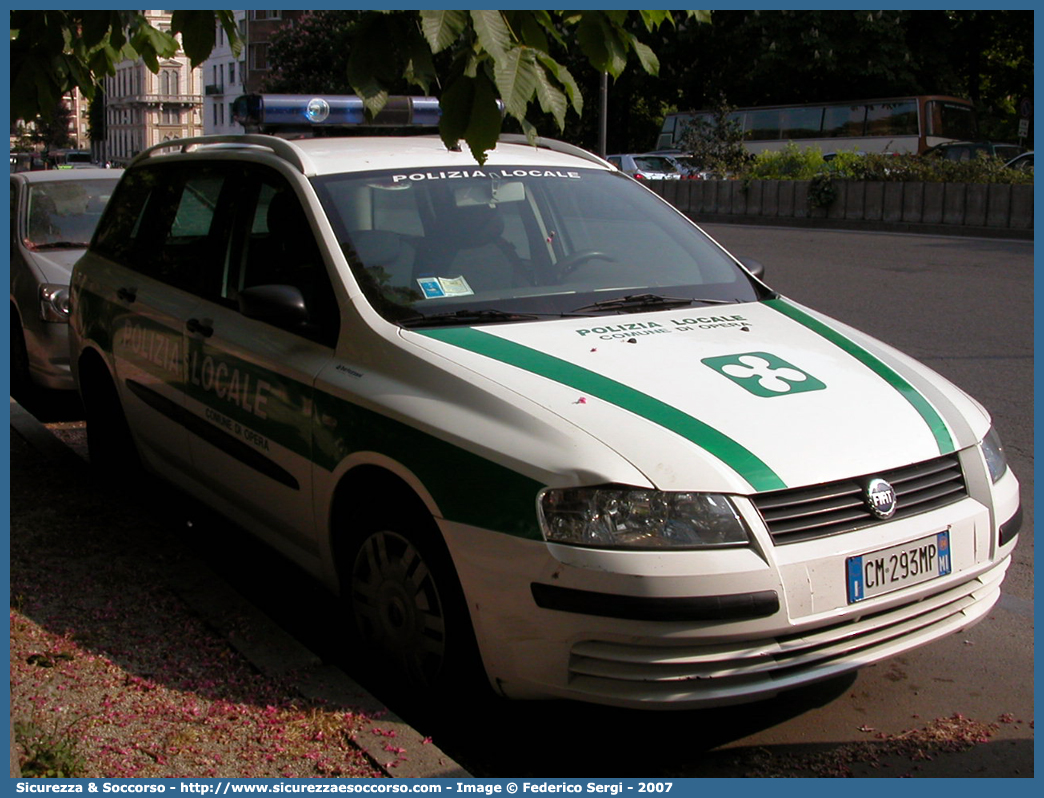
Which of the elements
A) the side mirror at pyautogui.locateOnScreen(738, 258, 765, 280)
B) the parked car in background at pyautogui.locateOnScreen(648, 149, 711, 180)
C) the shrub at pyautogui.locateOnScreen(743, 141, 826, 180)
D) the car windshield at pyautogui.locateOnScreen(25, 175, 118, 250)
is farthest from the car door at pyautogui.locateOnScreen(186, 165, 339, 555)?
the parked car in background at pyautogui.locateOnScreen(648, 149, 711, 180)

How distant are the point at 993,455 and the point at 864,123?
3829 centimetres

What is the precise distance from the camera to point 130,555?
4973mm

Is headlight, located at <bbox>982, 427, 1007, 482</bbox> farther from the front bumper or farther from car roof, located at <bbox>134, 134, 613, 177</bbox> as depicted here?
car roof, located at <bbox>134, 134, 613, 177</bbox>

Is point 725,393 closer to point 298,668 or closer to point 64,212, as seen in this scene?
point 298,668

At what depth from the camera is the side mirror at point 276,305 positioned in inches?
161

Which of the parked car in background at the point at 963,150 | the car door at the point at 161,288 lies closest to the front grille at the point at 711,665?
the car door at the point at 161,288

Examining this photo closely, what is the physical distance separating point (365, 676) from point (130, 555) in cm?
141

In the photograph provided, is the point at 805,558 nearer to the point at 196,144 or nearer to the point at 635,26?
the point at 635,26

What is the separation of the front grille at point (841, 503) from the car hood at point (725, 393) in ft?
0.12

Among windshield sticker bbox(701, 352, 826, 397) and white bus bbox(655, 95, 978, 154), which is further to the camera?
white bus bbox(655, 95, 978, 154)

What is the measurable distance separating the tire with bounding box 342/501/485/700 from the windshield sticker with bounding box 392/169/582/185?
1480 mm

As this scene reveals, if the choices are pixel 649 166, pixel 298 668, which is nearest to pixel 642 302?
pixel 298 668

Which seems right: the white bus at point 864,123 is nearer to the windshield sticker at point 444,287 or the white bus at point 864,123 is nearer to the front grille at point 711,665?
the windshield sticker at point 444,287

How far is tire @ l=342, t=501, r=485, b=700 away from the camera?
3455 millimetres
